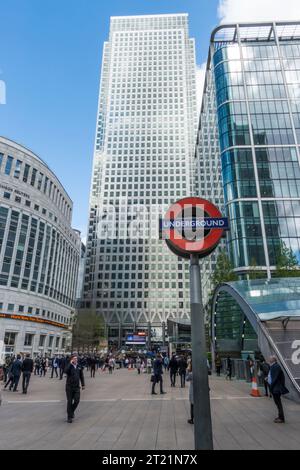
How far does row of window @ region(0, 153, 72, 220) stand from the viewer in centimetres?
6164

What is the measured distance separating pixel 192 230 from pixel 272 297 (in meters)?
15.7

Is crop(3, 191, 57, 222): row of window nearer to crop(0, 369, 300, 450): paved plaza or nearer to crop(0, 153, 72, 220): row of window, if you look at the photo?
crop(0, 153, 72, 220): row of window

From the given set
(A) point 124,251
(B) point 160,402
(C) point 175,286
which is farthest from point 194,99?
(B) point 160,402

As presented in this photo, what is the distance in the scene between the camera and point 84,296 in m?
116

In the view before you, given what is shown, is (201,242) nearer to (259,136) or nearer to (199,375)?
(199,375)

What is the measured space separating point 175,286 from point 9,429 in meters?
101

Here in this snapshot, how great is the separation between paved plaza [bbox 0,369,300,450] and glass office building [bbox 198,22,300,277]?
36027 millimetres

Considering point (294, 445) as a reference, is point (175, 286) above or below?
above

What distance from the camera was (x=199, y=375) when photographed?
240 inches

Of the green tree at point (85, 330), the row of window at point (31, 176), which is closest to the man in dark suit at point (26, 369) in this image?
the green tree at point (85, 330)

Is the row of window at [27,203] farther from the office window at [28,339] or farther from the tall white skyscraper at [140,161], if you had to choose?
the tall white skyscraper at [140,161]

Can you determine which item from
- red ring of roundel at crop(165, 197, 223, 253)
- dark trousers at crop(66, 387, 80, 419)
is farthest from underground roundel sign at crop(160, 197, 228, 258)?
dark trousers at crop(66, 387, 80, 419)

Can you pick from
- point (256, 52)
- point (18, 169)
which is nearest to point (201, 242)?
point (18, 169)
